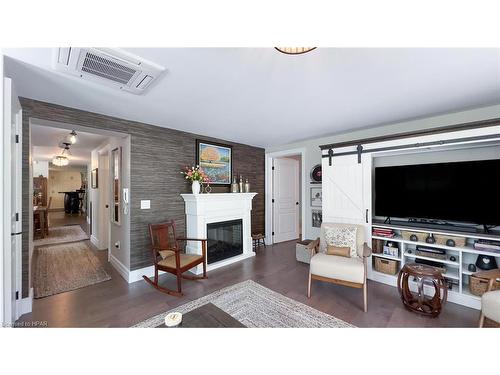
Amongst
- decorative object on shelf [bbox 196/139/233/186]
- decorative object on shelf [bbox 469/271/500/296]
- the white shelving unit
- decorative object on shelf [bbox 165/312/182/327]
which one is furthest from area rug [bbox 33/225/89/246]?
decorative object on shelf [bbox 469/271/500/296]

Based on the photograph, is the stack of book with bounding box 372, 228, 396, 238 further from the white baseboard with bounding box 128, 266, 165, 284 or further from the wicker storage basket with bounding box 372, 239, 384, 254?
the white baseboard with bounding box 128, 266, 165, 284

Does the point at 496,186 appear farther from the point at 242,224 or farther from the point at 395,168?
the point at 242,224

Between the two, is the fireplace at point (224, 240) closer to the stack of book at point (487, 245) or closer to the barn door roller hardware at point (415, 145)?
the barn door roller hardware at point (415, 145)

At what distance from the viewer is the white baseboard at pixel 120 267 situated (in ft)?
9.46

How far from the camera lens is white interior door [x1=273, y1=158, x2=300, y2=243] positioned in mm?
4883

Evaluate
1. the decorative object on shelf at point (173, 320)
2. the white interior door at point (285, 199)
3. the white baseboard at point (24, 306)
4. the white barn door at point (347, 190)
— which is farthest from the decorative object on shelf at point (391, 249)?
the white baseboard at point (24, 306)

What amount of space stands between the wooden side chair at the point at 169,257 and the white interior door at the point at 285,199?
2.44 metres

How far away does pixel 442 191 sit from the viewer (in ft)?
8.07

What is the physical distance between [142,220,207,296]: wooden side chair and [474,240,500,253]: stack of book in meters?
3.24

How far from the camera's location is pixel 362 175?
2865mm

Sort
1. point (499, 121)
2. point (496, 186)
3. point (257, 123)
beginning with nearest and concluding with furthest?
point (499, 121) → point (496, 186) → point (257, 123)

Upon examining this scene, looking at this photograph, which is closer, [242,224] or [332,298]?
[332,298]
